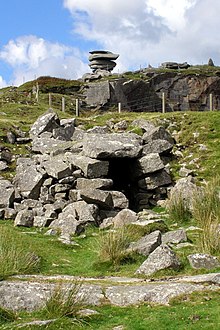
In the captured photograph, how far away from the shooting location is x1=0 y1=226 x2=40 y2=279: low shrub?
12.3 meters

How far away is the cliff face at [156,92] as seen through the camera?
165 ft

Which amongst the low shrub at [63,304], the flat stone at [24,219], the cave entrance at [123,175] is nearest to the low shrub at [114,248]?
the low shrub at [63,304]

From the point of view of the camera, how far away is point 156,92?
56.6m

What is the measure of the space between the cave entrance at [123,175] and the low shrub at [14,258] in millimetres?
10225

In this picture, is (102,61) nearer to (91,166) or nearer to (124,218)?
(91,166)

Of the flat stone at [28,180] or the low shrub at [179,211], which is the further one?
the flat stone at [28,180]

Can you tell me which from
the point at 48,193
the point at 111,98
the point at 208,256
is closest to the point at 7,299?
the point at 208,256

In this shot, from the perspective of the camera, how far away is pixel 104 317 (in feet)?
32.5

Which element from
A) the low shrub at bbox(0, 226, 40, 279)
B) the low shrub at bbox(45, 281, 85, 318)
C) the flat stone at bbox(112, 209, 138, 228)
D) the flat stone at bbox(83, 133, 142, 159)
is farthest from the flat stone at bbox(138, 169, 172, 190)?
the low shrub at bbox(45, 281, 85, 318)

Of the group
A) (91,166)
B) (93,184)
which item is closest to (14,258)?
(93,184)

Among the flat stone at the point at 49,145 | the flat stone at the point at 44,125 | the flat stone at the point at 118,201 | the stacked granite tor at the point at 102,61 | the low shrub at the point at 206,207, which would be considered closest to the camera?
the low shrub at the point at 206,207

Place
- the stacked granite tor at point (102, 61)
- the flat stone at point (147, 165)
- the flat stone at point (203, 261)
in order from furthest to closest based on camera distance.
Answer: the stacked granite tor at point (102, 61) < the flat stone at point (147, 165) < the flat stone at point (203, 261)

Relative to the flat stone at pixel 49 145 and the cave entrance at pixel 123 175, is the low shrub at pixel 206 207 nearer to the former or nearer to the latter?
the cave entrance at pixel 123 175

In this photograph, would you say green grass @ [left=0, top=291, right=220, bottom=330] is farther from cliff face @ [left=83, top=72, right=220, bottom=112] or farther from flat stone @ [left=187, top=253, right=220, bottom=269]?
cliff face @ [left=83, top=72, right=220, bottom=112]
